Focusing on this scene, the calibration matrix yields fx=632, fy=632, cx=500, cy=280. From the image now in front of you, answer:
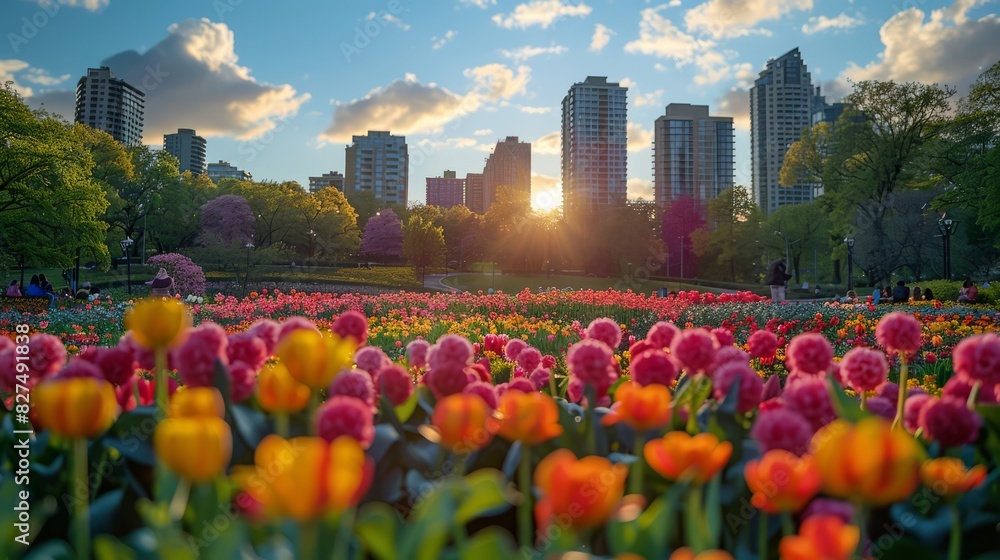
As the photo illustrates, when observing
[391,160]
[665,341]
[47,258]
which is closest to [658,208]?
[47,258]

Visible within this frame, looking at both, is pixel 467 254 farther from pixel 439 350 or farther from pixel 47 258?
pixel 439 350

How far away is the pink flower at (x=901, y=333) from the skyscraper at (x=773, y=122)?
86967 millimetres

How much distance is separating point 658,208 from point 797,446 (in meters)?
53.9

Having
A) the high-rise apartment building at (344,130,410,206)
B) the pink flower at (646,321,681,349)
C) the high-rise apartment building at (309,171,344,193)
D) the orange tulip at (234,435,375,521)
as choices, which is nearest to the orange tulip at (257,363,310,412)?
the orange tulip at (234,435,375,521)

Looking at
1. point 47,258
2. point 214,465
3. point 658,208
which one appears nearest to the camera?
point 214,465

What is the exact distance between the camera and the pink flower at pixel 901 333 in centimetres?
175

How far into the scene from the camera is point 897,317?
1804mm

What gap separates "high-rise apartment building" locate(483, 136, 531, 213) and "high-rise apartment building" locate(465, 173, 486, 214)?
17.3 feet

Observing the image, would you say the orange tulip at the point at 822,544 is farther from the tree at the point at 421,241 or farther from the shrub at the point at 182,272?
the tree at the point at 421,241

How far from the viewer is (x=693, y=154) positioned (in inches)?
3327

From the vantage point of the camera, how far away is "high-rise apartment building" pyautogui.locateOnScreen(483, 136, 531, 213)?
10844cm

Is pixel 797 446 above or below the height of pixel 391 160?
below

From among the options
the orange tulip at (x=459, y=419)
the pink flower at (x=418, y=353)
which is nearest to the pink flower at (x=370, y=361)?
the pink flower at (x=418, y=353)

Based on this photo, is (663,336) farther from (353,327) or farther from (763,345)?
(353,327)
